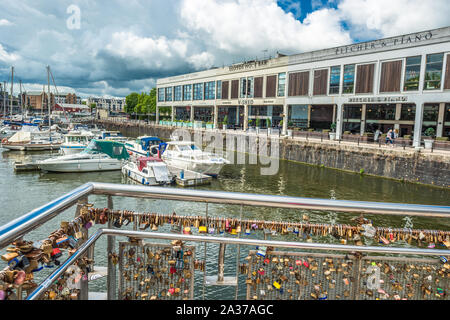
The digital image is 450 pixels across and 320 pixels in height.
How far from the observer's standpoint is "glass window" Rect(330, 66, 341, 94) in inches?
1344

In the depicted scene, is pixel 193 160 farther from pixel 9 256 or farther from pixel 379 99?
pixel 379 99

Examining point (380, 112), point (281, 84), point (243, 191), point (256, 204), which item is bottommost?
point (243, 191)

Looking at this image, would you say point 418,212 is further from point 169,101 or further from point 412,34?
point 169,101

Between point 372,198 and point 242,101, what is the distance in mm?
34479

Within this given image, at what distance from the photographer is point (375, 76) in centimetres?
3038

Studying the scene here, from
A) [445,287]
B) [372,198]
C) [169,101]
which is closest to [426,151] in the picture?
[372,198]

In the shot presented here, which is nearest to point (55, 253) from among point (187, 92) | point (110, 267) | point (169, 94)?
point (110, 267)

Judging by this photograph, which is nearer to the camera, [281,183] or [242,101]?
[281,183]

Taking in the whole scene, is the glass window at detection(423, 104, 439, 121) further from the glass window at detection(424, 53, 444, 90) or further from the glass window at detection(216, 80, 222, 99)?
the glass window at detection(216, 80, 222, 99)

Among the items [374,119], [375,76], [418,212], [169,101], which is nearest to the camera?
[418,212]

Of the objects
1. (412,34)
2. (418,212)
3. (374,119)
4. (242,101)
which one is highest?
(412,34)

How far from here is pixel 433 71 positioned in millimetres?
25953

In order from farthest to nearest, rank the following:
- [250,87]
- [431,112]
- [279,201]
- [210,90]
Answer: [210,90], [250,87], [431,112], [279,201]

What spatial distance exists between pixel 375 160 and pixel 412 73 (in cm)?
1011
